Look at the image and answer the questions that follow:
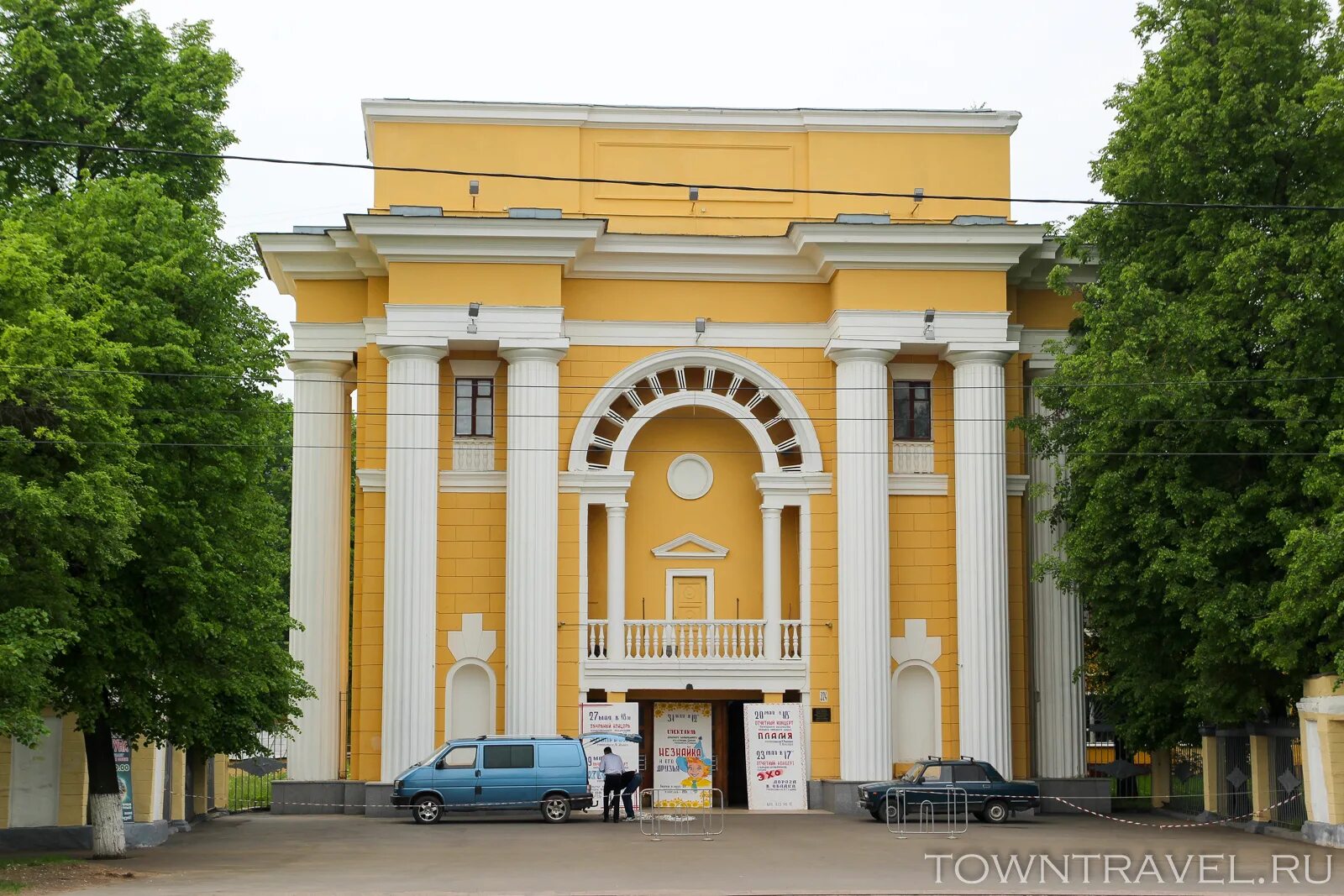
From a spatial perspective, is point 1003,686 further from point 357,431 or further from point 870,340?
point 357,431

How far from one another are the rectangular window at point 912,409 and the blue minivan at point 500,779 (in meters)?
10.1

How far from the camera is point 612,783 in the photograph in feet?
99.0

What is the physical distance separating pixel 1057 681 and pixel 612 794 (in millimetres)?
10608

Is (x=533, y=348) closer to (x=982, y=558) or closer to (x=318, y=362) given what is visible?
(x=318, y=362)

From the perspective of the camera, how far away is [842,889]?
1919 centimetres

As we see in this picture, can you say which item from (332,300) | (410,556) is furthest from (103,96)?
(410,556)

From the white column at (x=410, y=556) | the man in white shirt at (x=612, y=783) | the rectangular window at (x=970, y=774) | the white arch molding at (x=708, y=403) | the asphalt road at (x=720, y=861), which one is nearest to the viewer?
the asphalt road at (x=720, y=861)

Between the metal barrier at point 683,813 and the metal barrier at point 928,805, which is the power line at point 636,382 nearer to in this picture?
the metal barrier at point 928,805

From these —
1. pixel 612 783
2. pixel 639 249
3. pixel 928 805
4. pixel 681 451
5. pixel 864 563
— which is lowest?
pixel 928 805

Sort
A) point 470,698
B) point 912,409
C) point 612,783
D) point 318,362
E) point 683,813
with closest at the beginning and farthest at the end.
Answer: point 612,783, point 683,813, point 470,698, point 318,362, point 912,409

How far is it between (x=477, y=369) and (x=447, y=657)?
593cm

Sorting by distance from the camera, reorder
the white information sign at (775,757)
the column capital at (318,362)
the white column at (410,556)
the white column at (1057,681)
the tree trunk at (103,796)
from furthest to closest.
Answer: the column capital at (318,362), the white column at (1057,681), the white column at (410,556), the white information sign at (775,757), the tree trunk at (103,796)

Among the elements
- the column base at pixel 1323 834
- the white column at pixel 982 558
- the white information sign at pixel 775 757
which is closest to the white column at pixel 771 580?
the white information sign at pixel 775 757

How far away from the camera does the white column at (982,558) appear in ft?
112
